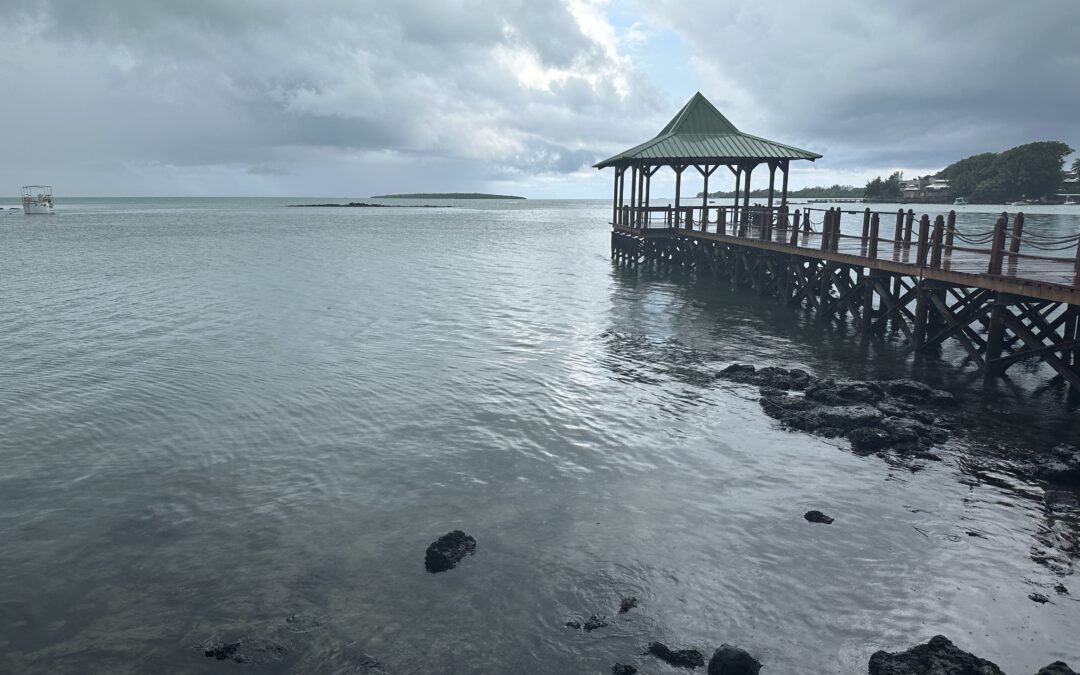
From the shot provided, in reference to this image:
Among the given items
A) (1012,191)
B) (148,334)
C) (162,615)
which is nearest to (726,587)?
(162,615)

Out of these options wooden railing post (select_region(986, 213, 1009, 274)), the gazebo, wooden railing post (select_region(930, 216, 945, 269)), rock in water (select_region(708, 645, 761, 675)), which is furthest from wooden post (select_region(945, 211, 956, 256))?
rock in water (select_region(708, 645, 761, 675))

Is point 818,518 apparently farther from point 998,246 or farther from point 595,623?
point 998,246

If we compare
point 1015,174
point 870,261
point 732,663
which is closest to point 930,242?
point 870,261

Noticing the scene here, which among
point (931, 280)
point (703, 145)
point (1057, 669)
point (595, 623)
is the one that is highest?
point (703, 145)

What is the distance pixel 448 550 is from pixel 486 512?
1209 millimetres

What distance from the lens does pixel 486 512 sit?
8.81 m

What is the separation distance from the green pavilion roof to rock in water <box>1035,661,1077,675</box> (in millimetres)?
26928

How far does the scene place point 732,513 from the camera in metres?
8.69

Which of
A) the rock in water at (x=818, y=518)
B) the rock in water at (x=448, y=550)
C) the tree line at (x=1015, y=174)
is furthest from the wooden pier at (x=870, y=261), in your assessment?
the tree line at (x=1015, y=174)

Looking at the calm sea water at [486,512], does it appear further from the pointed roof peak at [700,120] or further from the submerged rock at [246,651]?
the pointed roof peak at [700,120]

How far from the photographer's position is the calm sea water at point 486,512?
20.9 feet

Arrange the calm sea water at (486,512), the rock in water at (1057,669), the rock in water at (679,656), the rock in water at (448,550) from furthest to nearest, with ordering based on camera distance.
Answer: the rock in water at (448,550)
the calm sea water at (486,512)
the rock in water at (679,656)
the rock in water at (1057,669)

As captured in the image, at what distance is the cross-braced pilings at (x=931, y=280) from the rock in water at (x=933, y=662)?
8533mm

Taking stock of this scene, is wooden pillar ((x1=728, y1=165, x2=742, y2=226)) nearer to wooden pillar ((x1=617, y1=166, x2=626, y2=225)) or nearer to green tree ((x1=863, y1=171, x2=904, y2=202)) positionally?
wooden pillar ((x1=617, y1=166, x2=626, y2=225))
